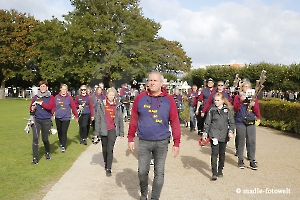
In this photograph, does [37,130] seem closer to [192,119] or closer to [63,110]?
[63,110]

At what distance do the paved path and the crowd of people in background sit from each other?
337 mm

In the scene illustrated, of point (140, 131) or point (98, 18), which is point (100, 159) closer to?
point (140, 131)

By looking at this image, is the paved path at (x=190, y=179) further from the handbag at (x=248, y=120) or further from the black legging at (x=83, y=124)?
the black legging at (x=83, y=124)

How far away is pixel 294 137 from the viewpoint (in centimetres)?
1322

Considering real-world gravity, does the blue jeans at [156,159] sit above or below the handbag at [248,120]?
below

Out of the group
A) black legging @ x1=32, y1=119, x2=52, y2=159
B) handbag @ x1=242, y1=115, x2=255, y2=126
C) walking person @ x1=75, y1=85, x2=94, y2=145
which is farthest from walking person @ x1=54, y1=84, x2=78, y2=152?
handbag @ x1=242, y1=115, x2=255, y2=126

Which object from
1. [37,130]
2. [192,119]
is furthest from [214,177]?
[192,119]

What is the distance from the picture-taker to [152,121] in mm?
4832

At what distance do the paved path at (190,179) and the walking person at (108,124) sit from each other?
0.59 meters

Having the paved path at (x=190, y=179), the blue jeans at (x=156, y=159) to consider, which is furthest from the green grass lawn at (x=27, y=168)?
the blue jeans at (x=156, y=159)

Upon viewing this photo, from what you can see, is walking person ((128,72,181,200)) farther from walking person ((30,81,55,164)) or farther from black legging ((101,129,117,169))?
walking person ((30,81,55,164))

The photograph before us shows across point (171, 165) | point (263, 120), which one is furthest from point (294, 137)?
point (171, 165)

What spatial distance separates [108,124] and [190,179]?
6.72ft

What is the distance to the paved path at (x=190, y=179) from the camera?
18.6 ft
